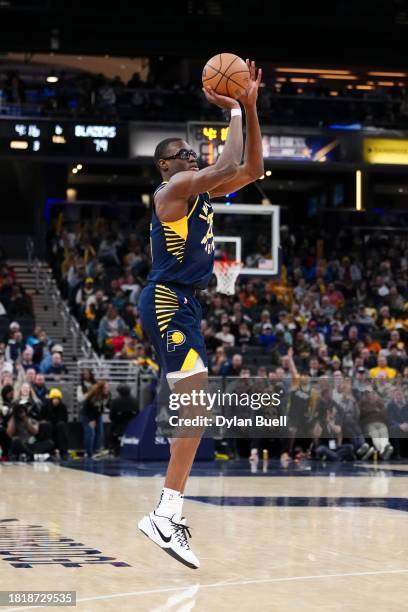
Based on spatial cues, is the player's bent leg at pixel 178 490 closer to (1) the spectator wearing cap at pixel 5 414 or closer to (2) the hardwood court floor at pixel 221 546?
(2) the hardwood court floor at pixel 221 546

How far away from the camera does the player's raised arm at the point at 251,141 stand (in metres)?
6.51

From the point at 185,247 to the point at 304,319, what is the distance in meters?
19.4

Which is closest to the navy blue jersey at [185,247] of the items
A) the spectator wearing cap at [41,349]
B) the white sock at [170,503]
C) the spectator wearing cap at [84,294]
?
the white sock at [170,503]

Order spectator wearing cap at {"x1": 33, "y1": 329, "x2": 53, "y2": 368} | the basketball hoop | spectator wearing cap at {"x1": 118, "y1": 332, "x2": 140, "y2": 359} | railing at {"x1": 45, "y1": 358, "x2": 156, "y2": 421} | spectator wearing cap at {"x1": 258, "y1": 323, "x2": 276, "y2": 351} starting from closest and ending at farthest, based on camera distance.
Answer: railing at {"x1": 45, "y1": 358, "x2": 156, "y2": 421} < the basketball hoop < spectator wearing cap at {"x1": 33, "y1": 329, "x2": 53, "y2": 368} < spectator wearing cap at {"x1": 118, "y1": 332, "x2": 140, "y2": 359} < spectator wearing cap at {"x1": 258, "y1": 323, "x2": 276, "y2": 351}

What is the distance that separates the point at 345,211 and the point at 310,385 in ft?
58.1

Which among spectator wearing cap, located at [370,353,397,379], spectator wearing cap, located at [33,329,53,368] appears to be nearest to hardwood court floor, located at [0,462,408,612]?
spectator wearing cap, located at [370,353,397,379]

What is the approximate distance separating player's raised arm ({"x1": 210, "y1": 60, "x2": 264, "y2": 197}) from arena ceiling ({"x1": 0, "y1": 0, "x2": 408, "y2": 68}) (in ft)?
88.6

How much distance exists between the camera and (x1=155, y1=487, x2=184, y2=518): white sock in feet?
21.3

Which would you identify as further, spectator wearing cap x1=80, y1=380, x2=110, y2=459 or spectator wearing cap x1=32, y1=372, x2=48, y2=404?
spectator wearing cap x1=80, y1=380, x2=110, y2=459

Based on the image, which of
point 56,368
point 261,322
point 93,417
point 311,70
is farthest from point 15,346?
point 311,70

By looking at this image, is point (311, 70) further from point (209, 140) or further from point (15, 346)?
point (15, 346)

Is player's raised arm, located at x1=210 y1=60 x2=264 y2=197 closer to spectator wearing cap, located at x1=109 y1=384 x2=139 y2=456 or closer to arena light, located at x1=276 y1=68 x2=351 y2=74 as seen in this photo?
spectator wearing cap, located at x1=109 y1=384 x2=139 y2=456

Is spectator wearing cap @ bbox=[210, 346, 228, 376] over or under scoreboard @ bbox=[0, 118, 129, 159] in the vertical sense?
under

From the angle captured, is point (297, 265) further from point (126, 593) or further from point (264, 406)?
point (126, 593)
